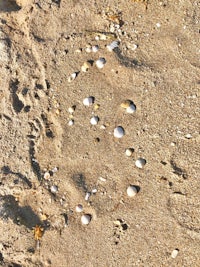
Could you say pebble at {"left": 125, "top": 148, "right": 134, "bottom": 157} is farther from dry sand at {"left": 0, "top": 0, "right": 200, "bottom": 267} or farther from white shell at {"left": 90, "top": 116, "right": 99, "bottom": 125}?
white shell at {"left": 90, "top": 116, "right": 99, "bottom": 125}

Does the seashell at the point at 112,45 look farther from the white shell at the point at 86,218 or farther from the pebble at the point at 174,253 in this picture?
the pebble at the point at 174,253

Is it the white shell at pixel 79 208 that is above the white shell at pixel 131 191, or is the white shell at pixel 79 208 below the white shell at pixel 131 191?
below

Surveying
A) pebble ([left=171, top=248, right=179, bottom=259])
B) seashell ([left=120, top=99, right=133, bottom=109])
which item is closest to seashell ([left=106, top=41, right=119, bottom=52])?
seashell ([left=120, top=99, right=133, bottom=109])

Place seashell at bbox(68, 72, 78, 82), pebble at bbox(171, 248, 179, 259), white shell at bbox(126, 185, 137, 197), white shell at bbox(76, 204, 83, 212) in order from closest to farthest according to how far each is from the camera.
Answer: pebble at bbox(171, 248, 179, 259) < white shell at bbox(126, 185, 137, 197) < white shell at bbox(76, 204, 83, 212) < seashell at bbox(68, 72, 78, 82)

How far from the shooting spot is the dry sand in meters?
3.18

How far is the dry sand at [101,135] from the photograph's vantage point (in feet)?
10.4

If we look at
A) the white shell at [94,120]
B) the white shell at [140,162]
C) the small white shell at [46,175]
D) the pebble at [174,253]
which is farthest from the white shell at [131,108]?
the pebble at [174,253]

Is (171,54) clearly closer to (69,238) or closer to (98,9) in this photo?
(98,9)

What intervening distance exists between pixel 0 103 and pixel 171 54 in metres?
1.45

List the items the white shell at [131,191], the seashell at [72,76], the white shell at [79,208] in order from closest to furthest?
the white shell at [131,191], the white shell at [79,208], the seashell at [72,76]

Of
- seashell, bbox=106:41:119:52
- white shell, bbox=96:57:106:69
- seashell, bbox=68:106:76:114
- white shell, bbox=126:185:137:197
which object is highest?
seashell, bbox=106:41:119:52

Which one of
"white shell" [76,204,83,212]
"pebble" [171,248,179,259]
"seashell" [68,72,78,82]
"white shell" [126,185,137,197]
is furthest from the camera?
"seashell" [68,72,78,82]

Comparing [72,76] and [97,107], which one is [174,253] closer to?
[97,107]

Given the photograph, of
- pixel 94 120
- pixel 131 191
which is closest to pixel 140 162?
pixel 131 191
